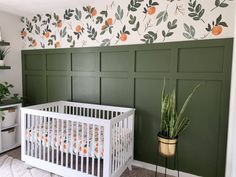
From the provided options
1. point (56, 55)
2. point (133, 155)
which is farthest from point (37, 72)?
point (133, 155)

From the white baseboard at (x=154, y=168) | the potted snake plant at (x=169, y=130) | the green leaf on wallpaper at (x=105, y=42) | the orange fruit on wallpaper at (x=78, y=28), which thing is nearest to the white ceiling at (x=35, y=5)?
the orange fruit on wallpaper at (x=78, y=28)

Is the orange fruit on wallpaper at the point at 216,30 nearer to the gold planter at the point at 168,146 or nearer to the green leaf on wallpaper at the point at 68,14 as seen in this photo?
the gold planter at the point at 168,146

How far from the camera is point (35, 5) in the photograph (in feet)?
9.31

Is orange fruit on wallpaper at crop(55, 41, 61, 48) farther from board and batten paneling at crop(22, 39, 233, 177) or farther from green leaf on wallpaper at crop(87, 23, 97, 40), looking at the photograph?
green leaf on wallpaper at crop(87, 23, 97, 40)

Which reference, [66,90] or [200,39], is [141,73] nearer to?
[200,39]

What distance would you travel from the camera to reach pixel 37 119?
245cm

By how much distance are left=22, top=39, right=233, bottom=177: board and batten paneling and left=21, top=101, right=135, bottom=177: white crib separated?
249 millimetres

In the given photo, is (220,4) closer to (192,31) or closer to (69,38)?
(192,31)

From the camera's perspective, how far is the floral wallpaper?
6.67 feet

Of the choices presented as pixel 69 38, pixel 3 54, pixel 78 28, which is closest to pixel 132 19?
pixel 78 28

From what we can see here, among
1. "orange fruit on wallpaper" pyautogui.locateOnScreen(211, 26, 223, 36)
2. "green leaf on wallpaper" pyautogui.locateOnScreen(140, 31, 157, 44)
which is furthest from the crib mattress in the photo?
"orange fruit on wallpaper" pyautogui.locateOnScreen(211, 26, 223, 36)

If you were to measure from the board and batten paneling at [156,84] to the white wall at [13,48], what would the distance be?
668 millimetres

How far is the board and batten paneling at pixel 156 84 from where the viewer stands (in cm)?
206

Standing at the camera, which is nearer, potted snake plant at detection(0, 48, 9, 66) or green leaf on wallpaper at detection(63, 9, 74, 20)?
green leaf on wallpaper at detection(63, 9, 74, 20)
